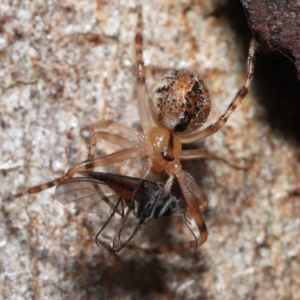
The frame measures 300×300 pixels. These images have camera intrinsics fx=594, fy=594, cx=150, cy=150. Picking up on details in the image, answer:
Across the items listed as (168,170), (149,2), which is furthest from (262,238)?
(149,2)

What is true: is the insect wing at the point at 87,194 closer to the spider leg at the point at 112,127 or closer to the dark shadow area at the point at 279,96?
the spider leg at the point at 112,127

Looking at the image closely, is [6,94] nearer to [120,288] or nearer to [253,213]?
[120,288]

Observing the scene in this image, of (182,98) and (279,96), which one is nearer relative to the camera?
(182,98)

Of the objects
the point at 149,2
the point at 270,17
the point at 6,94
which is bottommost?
the point at 6,94

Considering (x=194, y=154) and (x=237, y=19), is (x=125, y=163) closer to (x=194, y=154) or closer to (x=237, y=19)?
(x=194, y=154)

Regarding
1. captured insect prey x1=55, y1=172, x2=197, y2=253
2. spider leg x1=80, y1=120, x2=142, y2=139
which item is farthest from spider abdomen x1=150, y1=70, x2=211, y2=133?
captured insect prey x1=55, y1=172, x2=197, y2=253

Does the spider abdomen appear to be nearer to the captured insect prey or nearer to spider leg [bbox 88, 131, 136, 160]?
spider leg [bbox 88, 131, 136, 160]

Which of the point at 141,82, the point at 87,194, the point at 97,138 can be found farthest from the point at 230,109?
the point at 87,194
